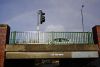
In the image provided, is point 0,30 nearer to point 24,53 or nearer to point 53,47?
point 24,53

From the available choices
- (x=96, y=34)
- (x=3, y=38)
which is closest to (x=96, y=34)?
(x=96, y=34)

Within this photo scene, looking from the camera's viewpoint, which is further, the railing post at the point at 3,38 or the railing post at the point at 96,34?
the railing post at the point at 96,34

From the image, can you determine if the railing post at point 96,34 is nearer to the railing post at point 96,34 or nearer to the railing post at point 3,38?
the railing post at point 96,34

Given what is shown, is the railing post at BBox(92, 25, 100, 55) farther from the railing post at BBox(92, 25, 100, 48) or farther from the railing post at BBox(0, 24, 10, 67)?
the railing post at BBox(0, 24, 10, 67)

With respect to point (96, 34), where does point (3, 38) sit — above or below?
below

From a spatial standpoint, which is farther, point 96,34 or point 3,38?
point 96,34

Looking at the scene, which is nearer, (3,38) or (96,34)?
(3,38)

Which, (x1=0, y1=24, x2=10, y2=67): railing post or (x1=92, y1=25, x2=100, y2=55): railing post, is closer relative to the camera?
(x1=0, y1=24, x2=10, y2=67): railing post

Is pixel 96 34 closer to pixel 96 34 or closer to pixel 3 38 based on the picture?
pixel 96 34

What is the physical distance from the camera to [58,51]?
46.6 feet

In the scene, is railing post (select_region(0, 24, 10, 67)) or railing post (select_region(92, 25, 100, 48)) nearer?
railing post (select_region(0, 24, 10, 67))

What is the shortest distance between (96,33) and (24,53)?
5.00 metres

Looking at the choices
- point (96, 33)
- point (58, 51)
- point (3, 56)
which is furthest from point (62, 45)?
point (3, 56)

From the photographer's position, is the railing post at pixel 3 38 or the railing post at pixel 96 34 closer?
the railing post at pixel 3 38
